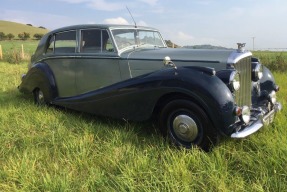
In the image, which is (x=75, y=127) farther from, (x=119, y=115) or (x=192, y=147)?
(x=192, y=147)

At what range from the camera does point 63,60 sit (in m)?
5.41

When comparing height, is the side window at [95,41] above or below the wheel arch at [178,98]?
above

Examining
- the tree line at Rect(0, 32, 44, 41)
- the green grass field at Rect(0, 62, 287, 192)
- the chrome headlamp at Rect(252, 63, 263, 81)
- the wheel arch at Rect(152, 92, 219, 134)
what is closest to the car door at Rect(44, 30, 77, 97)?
the green grass field at Rect(0, 62, 287, 192)

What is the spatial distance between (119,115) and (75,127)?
2.52 feet

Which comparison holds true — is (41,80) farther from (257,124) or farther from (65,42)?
(257,124)

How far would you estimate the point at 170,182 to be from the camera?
2.85 m

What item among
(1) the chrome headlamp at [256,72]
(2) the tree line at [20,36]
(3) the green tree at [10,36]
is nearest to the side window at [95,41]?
(1) the chrome headlamp at [256,72]

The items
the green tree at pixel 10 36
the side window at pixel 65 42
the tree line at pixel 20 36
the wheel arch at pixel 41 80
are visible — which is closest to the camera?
the side window at pixel 65 42

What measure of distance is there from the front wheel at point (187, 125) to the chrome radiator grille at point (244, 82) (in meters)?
0.60

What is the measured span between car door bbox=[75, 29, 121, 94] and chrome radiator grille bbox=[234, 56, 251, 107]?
1719mm

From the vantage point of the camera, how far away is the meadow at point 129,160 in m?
2.89

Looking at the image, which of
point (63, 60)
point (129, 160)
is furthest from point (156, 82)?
point (63, 60)

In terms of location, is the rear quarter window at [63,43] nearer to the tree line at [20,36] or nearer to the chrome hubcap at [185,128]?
the chrome hubcap at [185,128]

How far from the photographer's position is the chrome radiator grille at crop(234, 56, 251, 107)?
12.6 ft
